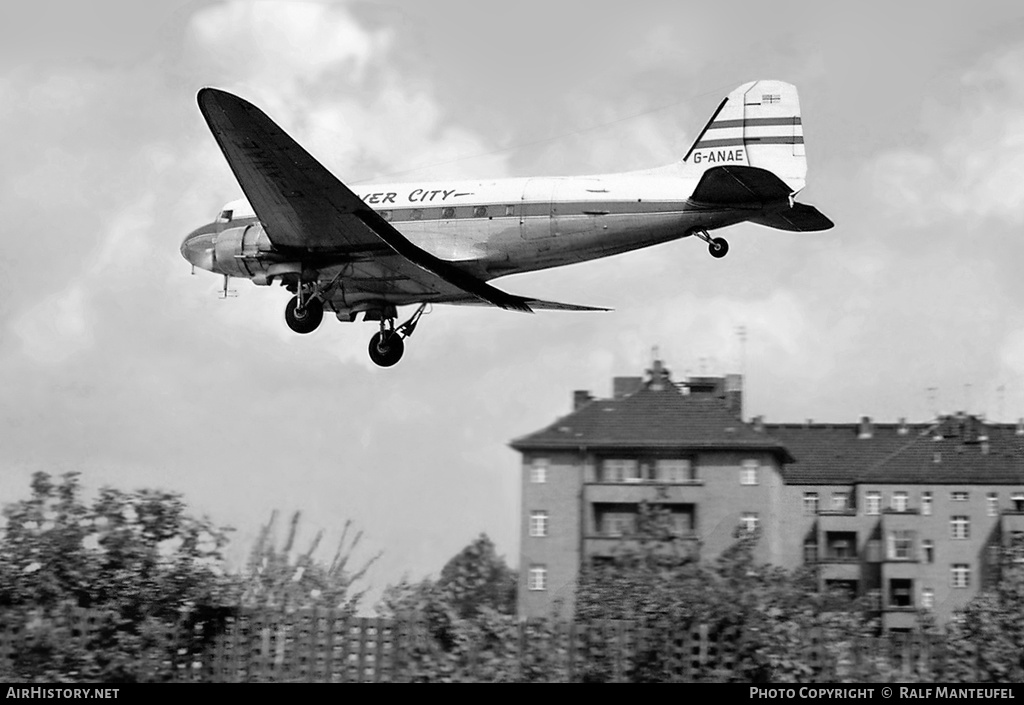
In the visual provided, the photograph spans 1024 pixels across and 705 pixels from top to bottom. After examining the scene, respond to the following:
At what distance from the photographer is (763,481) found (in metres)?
47.8

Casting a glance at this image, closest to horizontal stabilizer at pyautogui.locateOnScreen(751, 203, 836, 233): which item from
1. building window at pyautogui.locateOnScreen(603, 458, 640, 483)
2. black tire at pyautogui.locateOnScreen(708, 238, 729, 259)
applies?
black tire at pyautogui.locateOnScreen(708, 238, 729, 259)

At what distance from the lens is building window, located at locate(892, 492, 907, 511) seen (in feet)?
216

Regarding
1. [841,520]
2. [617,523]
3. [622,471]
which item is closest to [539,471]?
[617,523]

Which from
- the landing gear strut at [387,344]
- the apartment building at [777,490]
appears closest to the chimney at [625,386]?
the apartment building at [777,490]

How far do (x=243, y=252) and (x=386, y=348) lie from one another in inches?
166

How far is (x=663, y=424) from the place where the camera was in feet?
180

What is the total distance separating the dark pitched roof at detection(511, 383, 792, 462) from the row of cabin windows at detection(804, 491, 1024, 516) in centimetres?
759

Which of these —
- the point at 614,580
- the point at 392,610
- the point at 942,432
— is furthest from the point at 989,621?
the point at 942,432

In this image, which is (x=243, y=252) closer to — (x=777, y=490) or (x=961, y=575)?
(x=777, y=490)

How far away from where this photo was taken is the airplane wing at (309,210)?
31.3m

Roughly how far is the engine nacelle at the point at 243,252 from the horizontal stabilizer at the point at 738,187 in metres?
10.1

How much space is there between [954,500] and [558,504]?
2142 centimetres

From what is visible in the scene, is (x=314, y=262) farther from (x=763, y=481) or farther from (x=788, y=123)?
(x=763, y=481)

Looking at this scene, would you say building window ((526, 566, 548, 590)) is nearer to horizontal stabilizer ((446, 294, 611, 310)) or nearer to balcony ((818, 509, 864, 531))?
horizontal stabilizer ((446, 294, 611, 310))
